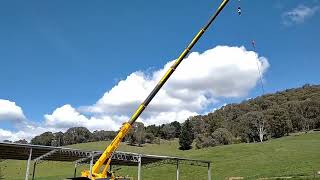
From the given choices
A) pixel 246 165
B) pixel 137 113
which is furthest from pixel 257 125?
pixel 137 113

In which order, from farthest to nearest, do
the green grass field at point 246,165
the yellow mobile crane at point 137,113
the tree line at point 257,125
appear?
1. the tree line at point 257,125
2. the green grass field at point 246,165
3. the yellow mobile crane at point 137,113

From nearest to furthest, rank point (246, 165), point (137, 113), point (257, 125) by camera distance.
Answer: point (137, 113) → point (246, 165) → point (257, 125)

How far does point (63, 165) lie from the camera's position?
96438 millimetres

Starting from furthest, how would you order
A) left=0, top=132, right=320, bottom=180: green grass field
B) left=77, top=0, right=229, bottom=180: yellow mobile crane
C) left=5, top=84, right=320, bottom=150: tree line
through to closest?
left=5, top=84, right=320, bottom=150: tree line, left=0, top=132, right=320, bottom=180: green grass field, left=77, top=0, right=229, bottom=180: yellow mobile crane

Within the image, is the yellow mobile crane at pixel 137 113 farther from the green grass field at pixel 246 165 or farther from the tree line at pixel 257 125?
the tree line at pixel 257 125

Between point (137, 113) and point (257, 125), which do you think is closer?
point (137, 113)

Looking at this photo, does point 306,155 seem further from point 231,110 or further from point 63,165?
point 231,110

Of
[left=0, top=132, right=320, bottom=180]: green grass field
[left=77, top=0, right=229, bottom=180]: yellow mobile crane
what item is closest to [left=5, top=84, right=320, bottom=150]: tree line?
[left=0, top=132, right=320, bottom=180]: green grass field

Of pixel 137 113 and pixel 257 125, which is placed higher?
pixel 257 125

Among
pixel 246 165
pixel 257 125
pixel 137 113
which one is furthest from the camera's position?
pixel 257 125

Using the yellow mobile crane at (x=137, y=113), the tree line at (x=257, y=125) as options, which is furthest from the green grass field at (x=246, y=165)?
the tree line at (x=257, y=125)

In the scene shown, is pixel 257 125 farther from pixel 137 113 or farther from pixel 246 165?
pixel 137 113

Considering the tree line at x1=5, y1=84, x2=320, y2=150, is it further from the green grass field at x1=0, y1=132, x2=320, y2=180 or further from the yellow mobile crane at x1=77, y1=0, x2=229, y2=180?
the yellow mobile crane at x1=77, y1=0, x2=229, y2=180

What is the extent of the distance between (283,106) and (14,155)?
12053cm
